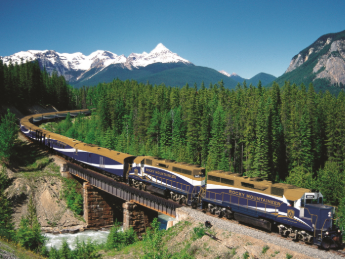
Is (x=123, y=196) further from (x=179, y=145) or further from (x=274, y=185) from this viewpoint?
(x=179, y=145)

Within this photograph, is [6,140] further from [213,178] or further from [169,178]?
[213,178]

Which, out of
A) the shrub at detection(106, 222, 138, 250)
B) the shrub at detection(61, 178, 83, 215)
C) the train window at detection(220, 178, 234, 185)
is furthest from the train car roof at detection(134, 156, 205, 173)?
the shrub at detection(61, 178, 83, 215)

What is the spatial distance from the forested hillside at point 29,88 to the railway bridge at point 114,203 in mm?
62364

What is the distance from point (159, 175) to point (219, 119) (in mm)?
31694

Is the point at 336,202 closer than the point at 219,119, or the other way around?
the point at 336,202

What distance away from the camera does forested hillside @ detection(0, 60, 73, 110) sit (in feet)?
321

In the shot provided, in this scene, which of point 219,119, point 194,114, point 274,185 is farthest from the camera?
point 194,114

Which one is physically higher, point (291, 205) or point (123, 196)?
point (291, 205)

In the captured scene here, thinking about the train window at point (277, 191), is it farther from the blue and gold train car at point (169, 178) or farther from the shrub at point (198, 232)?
the blue and gold train car at point (169, 178)

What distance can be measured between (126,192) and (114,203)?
1214cm

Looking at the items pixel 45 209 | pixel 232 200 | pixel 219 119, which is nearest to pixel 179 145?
pixel 219 119

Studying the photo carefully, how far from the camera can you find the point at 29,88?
11269 centimetres

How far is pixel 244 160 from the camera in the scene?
2480 inches

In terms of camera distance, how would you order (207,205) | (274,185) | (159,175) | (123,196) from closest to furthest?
(274,185)
(207,205)
(159,175)
(123,196)
